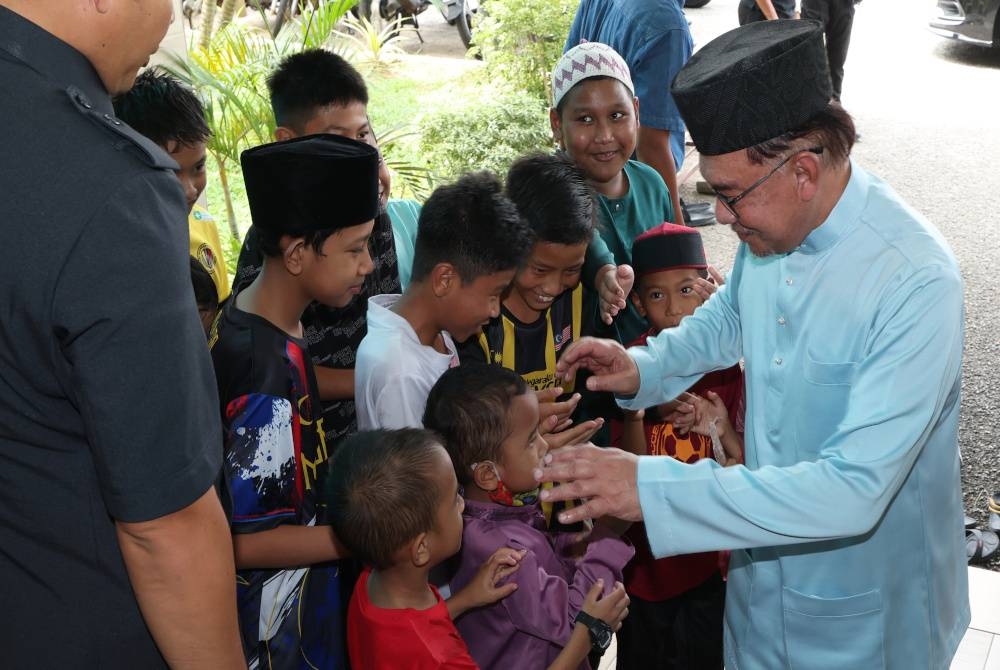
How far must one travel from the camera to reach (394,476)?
78.2 inches

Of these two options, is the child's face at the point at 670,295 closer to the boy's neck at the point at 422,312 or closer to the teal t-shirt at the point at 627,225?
the teal t-shirt at the point at 627,225

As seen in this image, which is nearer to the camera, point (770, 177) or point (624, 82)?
point (770, 177)

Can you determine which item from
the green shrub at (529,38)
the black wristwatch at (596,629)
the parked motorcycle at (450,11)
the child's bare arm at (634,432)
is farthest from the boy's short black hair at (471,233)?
the parked motorcycle at (450,11)

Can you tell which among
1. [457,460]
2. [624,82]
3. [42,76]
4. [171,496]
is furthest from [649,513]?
[624,82]

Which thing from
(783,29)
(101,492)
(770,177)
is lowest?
(101,492)

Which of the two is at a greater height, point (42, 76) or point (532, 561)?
point (42, 76)

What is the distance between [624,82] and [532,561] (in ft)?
6.32

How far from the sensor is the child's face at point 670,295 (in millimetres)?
3076

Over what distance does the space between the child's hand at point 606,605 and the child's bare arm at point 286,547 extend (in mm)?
591

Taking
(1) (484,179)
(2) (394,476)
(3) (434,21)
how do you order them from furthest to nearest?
(3) (434,21) < (1) (484,179) < (2) (394,476)

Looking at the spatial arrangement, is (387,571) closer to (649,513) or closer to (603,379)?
(649,513)

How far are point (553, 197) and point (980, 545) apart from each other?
2271 mm

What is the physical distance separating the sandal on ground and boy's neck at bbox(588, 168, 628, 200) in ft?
6.22

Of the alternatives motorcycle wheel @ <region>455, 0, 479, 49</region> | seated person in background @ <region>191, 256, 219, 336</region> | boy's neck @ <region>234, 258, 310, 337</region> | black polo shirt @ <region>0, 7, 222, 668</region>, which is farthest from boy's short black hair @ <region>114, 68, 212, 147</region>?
motorcycle wheel @ <region>455, 0, 479, 49</region>
